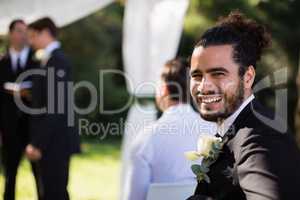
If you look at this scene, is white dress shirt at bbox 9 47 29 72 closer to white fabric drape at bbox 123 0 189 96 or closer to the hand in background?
white fabric drape at bbox 123 0 189 96

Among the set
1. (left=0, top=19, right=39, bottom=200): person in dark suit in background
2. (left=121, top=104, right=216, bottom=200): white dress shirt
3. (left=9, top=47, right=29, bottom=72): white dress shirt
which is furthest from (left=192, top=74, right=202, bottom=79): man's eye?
(left=9, top=47, right=29, bottom=72): white dress shirt

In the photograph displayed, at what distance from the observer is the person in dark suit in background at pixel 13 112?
19.6 ft

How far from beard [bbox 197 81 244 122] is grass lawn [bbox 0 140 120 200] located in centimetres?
541

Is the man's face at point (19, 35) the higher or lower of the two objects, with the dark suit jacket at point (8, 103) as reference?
higher

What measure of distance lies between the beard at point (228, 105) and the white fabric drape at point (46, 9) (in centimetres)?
389

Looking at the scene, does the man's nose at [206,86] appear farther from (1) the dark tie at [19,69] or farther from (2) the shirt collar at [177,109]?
(1) the dark tie at [19,69]

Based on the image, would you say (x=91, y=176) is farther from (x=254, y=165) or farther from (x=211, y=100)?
(x=254, y=165)

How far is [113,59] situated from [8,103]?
1182 cm

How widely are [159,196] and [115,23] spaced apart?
14960mm

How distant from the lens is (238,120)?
204cm

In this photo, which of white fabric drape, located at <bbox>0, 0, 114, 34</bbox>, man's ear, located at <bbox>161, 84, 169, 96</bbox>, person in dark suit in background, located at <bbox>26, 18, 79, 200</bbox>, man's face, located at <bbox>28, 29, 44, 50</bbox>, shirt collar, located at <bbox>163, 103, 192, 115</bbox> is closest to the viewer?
shirt collar, located at <bbox>163, 103, 192, 115</bbox>

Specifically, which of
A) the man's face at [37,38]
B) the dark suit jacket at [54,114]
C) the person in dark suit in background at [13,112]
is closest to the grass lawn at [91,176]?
the person in dark suit in background at [13,112]

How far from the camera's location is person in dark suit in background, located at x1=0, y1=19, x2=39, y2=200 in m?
5.98

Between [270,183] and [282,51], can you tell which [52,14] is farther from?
[282,51]
